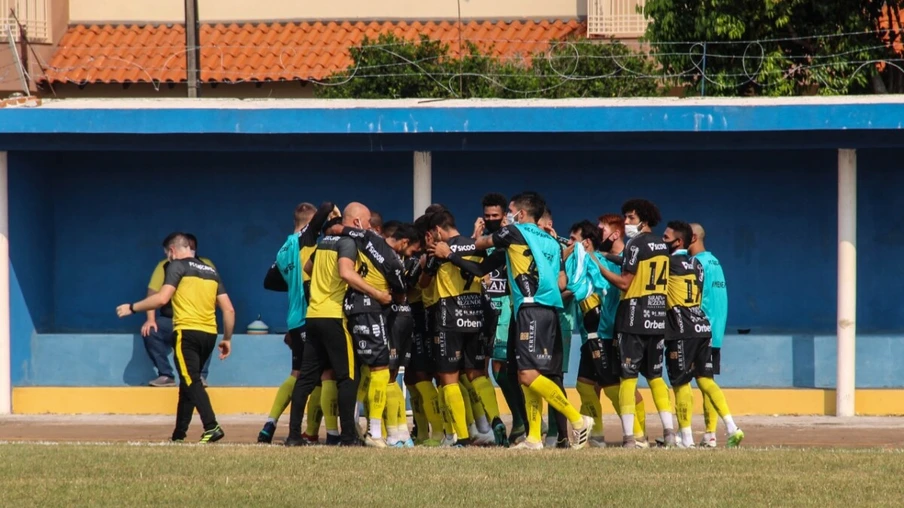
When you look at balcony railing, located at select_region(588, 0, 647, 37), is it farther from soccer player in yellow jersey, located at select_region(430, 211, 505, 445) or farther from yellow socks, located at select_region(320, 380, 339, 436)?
yellow socks, located at select_region(320, 380, 339, 436)

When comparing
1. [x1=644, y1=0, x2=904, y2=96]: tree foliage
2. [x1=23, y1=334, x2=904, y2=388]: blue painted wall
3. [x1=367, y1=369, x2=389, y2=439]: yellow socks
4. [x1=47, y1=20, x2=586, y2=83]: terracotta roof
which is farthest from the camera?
[x1=47, y1=20, x2=586, y2=83]: terracotta roof

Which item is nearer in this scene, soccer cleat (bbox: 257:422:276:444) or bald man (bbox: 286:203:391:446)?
bald man (bbox: 286:203:391:446)

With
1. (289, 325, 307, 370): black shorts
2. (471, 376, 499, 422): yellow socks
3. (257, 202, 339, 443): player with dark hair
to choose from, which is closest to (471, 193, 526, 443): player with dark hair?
(471, 376, 499, 422): yellow socks

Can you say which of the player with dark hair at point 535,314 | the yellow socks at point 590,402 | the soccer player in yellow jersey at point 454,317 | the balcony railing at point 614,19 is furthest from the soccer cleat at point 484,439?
the balcony railing at point 614,19

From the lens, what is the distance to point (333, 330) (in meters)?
10.9

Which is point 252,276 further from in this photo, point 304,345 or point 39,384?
point 304,345

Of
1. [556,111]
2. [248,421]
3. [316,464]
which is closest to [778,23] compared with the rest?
[556,111]

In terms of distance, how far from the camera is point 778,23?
821 inches

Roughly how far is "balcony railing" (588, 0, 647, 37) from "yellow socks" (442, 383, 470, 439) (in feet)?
54.2

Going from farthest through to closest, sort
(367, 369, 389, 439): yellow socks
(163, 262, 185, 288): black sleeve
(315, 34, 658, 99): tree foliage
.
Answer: (315, 34, 658, 99): tree foliage, (163, 262, 185, 288): black sleeve, (367, 369, 389, 439): yellow socks

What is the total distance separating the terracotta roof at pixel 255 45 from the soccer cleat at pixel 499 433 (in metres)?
15.0

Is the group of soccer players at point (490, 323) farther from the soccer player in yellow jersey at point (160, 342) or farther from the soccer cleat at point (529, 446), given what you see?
the soccer player in yellow jersey at point (160, 342)

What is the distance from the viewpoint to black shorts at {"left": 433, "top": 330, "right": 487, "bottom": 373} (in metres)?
11.1

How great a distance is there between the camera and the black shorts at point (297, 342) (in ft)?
37.9
